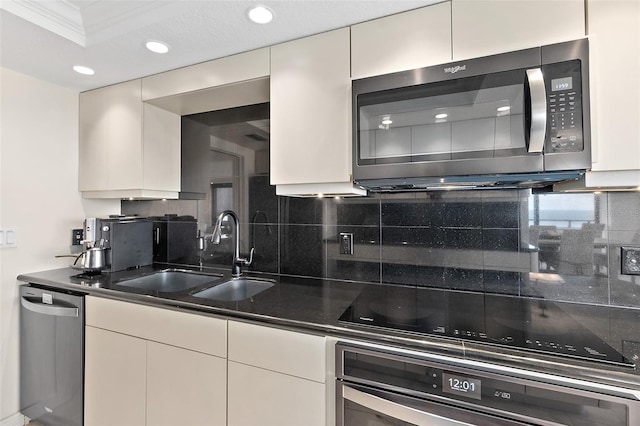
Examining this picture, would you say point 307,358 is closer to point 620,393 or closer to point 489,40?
point 620,393

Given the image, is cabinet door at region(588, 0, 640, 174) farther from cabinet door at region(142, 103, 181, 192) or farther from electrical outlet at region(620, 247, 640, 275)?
cabinet door at region(142, 103, 181, 192)

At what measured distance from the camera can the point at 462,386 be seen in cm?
92

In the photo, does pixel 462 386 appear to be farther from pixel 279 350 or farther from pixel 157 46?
pixel 157 46

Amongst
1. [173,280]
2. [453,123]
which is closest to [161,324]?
[173,280]

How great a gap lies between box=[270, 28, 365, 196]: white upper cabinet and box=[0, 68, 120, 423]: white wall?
1710mm

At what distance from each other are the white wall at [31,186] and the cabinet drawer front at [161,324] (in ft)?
2.53

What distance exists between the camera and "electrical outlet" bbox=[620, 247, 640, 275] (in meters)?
1.25

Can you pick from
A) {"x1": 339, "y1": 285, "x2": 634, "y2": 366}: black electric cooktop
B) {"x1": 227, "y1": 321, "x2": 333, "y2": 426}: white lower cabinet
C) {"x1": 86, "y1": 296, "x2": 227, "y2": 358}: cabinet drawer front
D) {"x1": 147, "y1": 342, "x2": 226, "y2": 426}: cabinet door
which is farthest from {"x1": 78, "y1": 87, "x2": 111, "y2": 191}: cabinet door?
{"x1": 339, "y1": 285, "x2": 634, "y2": 366}: black electric cooktop

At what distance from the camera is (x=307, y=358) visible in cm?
113

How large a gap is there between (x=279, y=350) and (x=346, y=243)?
0.75 metres

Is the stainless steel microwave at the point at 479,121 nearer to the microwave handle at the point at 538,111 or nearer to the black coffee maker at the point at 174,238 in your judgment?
the microwave handle at the point at 538,111

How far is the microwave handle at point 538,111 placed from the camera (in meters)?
1.00

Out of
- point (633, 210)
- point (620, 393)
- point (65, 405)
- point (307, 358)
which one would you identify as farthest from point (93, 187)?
point (633, 210)

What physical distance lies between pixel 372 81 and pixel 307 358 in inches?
46.4
